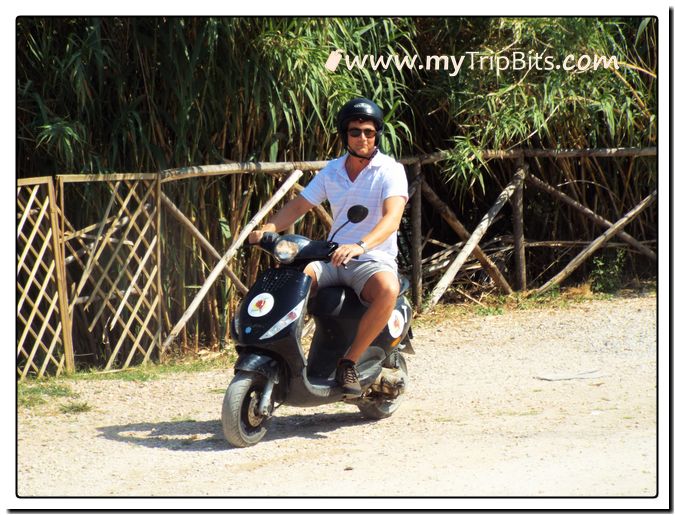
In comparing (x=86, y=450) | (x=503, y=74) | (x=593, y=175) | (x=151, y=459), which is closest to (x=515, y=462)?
(x=151, y=459)

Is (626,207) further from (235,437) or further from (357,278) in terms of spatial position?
(235,437)

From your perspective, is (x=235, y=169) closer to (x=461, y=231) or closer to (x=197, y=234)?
(x=197, y=234)

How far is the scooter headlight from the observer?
4.78 m

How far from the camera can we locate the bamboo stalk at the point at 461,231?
8219 mm

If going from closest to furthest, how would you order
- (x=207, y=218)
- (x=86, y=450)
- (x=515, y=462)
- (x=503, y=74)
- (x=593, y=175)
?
(x=515, y=462) < (x=86, y=450) < (x=207, y=218) < (x=503, y=74) < (x=593, y=175)

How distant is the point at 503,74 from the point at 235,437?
4.33 meters

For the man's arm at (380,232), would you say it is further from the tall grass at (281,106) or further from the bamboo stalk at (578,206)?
the bamboo stalk at (578,206)

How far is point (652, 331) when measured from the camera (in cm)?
720

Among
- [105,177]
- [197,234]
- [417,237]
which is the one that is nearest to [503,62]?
[417,237]

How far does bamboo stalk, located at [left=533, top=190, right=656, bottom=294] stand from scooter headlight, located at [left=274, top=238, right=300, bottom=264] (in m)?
4.14

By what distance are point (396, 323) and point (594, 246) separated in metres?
3.91

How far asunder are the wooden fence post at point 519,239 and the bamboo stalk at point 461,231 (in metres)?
0.14

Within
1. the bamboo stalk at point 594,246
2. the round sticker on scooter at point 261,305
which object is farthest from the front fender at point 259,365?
the bamboo stalk at point 594,246

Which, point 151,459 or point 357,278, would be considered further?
point 357,278
